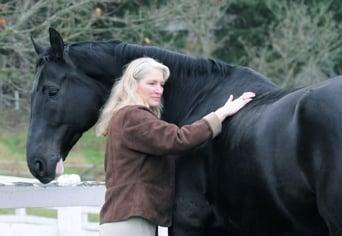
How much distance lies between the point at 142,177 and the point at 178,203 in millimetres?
518

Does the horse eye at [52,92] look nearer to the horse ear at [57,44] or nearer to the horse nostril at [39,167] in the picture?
the horse ear at [57,44]

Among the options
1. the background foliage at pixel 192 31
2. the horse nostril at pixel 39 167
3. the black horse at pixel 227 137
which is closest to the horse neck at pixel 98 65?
the black horse at pixel 227 137

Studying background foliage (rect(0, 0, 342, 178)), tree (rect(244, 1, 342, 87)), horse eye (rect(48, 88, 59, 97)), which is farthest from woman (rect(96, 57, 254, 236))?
tree (rect(244, 1, 342, 87))

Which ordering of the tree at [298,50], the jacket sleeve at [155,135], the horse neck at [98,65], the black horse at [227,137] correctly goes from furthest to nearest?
the tree at [298,50], the horse neck at [98,65], the jacket sleeve at [155,135], the black horse at [227,137]

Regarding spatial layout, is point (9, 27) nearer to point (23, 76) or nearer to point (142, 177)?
point (23, 76)

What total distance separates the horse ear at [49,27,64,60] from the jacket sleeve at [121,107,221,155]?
1.07 meters

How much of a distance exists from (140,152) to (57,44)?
1201mm

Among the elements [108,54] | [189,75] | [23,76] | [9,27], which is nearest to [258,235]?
[189,75]

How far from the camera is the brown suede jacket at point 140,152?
4441 mm

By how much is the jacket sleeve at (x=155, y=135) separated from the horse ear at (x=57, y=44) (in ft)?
3.51

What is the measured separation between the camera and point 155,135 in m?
4.43

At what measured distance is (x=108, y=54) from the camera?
5445mm

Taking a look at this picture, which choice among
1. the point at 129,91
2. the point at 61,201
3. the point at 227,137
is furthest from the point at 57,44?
the point at 61,201

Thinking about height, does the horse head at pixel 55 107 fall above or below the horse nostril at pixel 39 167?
above
